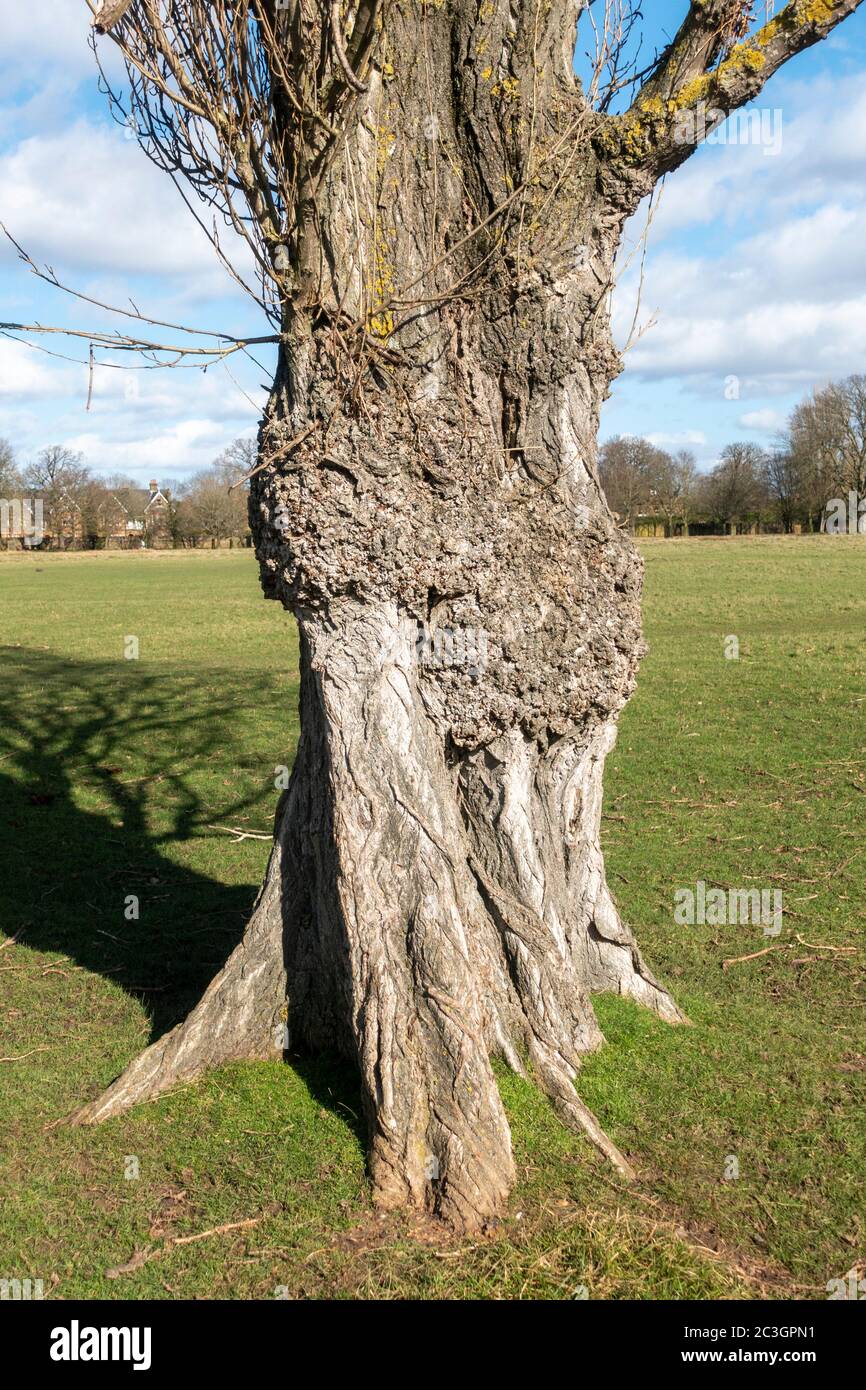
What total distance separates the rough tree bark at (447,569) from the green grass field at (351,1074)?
10.6 inches

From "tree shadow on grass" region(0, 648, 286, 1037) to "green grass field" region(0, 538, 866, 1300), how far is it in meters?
0.04

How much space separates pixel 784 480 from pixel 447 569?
7622 centimetres

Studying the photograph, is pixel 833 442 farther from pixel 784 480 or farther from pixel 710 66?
pixel 710 66

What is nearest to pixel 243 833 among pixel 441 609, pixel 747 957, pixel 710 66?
pixel 747 957

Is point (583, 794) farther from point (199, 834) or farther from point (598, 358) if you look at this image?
point (199, 834)

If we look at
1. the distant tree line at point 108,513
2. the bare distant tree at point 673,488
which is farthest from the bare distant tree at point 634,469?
the distant tree line at point 108,513

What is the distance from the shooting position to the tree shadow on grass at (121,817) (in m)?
8.05

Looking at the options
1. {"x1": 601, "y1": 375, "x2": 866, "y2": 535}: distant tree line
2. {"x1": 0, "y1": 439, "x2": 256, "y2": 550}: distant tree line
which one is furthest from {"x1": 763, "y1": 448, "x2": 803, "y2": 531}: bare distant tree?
{"x1": 0, "y1": 439, "x2": 256, "y2": 550}: distant tree line

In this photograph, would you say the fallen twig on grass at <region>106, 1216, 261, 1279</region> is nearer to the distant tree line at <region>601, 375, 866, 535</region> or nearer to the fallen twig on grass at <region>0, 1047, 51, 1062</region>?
the fallen twig on grass at <region>0, 1047, 51, 1062</region>

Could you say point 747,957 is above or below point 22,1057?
above

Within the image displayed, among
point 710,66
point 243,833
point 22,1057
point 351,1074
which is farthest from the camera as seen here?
point 243,833

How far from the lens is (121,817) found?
11508mm

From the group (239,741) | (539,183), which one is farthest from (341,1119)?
(239,741)

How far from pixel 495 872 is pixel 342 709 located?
1.19 m
